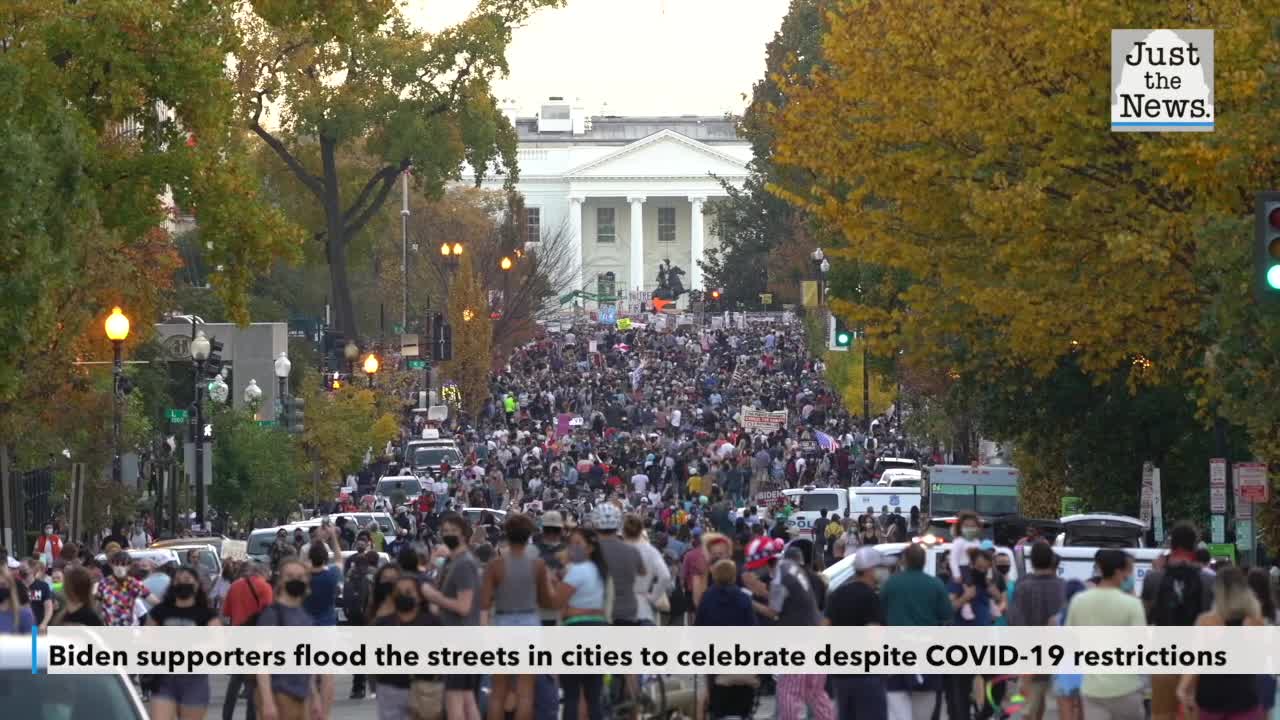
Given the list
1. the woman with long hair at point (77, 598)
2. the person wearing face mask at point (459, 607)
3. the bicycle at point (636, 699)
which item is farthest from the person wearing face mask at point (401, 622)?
the woman with long hair at point (77, 598)

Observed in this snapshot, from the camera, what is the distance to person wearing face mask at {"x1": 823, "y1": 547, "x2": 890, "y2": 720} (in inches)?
568

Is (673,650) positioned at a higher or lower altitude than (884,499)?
higher

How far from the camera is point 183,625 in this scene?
14.7 metres

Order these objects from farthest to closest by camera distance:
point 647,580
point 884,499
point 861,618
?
point 884,499 < point 647,580 < point 861,618

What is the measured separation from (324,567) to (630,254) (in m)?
159

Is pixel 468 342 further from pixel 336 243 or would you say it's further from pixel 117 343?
pixel 117 343

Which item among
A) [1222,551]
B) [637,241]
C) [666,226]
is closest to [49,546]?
[1222,551]

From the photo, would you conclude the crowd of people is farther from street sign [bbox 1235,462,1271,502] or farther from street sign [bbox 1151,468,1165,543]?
street sign [bbox 1151,468,1165,543]

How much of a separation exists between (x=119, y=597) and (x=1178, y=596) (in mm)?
9371

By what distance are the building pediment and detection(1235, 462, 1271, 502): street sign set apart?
5656 inches

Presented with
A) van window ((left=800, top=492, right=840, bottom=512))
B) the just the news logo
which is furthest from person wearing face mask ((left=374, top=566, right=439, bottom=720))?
van window ((left=800, top=492, right=840, bottom=512))

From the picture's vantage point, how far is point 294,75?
192ft

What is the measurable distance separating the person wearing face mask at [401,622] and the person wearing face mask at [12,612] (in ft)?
7.14

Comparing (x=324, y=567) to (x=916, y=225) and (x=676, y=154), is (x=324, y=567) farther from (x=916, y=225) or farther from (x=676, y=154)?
(x=676, y=154)
